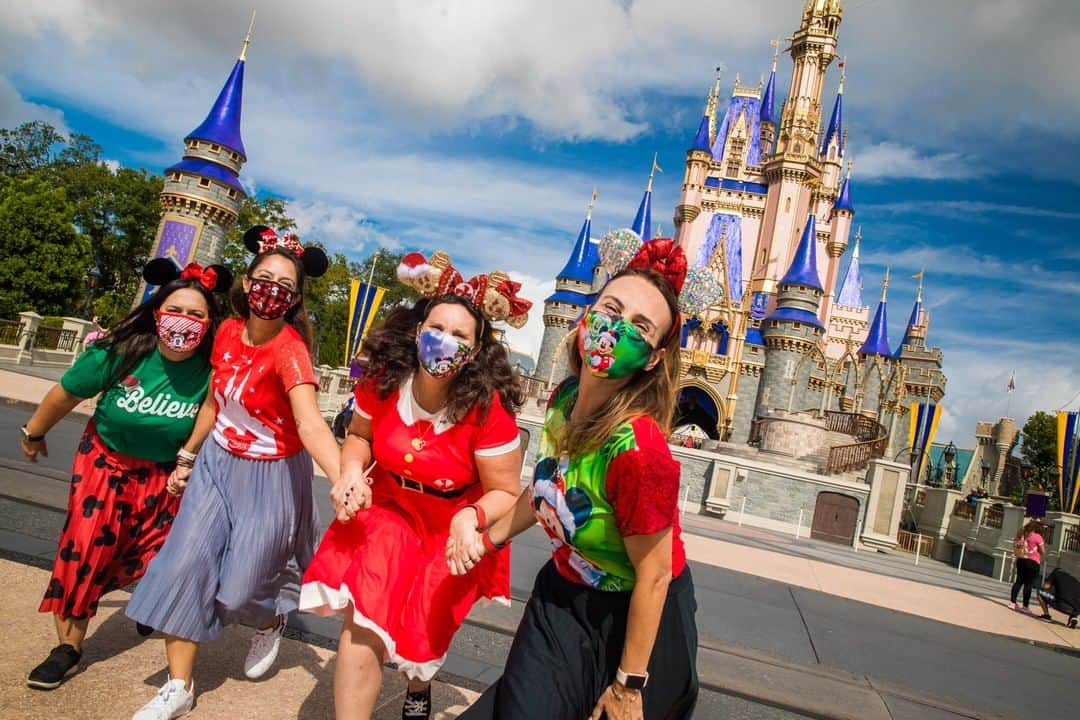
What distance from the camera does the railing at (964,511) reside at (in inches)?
817

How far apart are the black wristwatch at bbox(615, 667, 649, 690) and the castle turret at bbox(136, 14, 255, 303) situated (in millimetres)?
31441

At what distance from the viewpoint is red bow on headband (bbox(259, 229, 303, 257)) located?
304 centimetres

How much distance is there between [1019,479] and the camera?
156 feet

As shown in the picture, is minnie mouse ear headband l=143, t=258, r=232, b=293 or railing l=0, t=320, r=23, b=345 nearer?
minnie mouse ear headband l=143, t=258, r=232, b=293

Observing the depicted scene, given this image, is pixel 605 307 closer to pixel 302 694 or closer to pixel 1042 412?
pixel 302 694

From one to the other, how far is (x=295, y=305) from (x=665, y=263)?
1.70 m

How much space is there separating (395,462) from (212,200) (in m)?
31.2

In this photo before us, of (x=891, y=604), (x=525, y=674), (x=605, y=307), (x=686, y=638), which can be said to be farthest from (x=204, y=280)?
(x=891, y=604)

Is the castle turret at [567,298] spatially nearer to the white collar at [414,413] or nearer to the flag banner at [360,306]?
the flag banner at [360,306]

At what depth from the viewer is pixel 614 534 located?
1828 mm

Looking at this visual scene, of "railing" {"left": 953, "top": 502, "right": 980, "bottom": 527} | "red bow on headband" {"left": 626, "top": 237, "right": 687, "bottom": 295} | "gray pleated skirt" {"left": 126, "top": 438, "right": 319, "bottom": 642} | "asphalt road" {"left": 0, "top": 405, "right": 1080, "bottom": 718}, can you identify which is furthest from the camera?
"railing" {"left": 953, "top": 502, "right": 980, "bottom": 527}

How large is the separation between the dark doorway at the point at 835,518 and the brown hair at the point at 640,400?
68.1 ft

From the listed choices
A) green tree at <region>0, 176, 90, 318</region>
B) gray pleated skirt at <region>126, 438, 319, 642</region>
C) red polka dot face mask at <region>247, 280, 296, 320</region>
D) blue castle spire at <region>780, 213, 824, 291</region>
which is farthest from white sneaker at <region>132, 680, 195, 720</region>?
green tree at <region>0, 176, 90, 318</region>

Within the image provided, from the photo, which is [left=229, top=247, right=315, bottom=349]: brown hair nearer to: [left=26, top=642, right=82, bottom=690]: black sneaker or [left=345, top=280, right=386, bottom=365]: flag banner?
[left=26, top=642, right=82, bottom=690]: black sneaker
